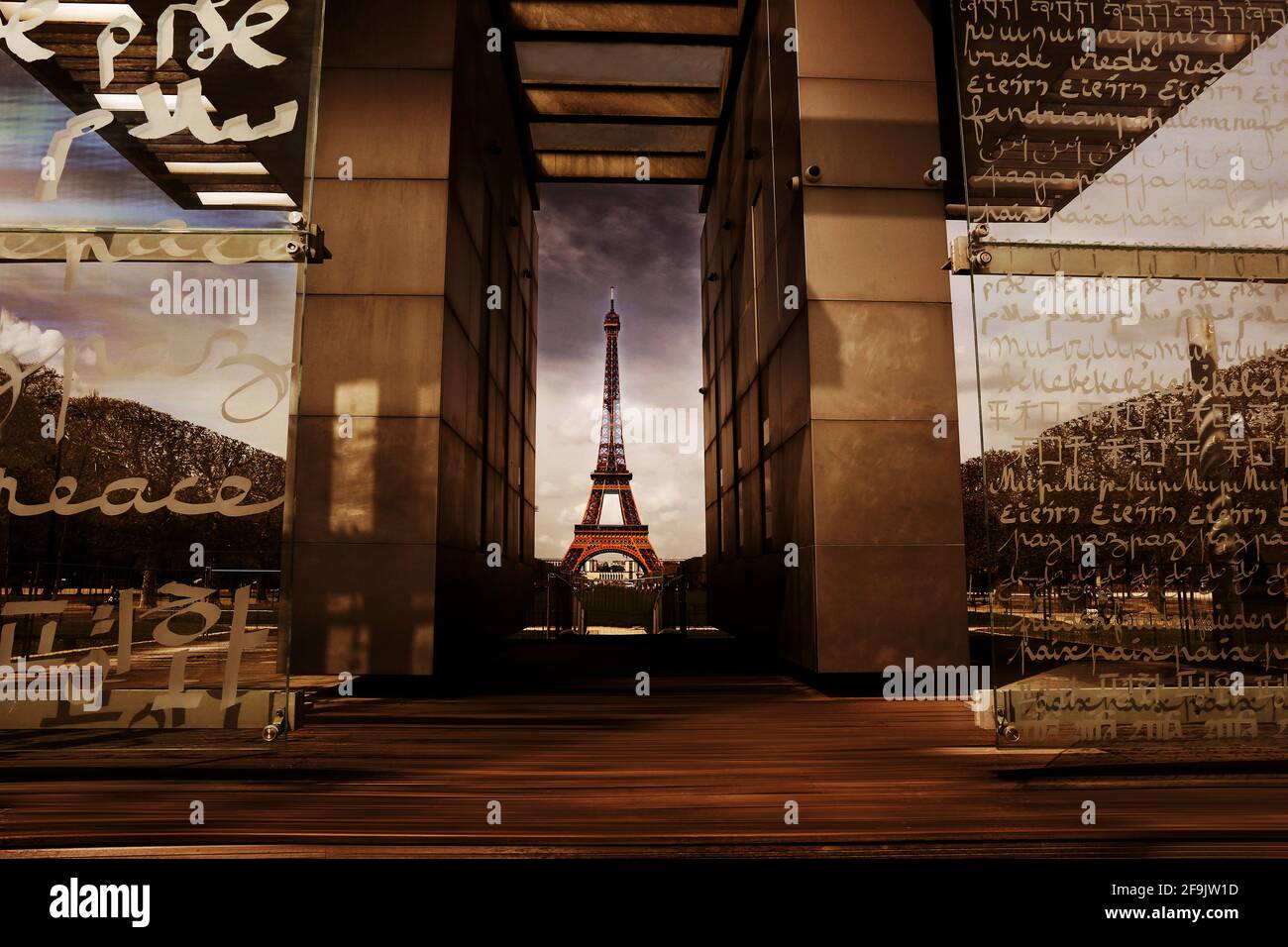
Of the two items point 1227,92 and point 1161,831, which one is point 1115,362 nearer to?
point 1227,92

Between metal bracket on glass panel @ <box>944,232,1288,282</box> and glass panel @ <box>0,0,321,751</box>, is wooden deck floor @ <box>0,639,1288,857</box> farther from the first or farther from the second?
metal bracket on glass panel @ <box>944,232,1288,282</box>

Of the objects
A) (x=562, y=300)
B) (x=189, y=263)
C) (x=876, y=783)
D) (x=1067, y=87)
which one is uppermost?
(x=562, y=300)

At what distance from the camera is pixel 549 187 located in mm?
13875

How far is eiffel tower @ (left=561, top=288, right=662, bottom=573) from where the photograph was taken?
100 ft

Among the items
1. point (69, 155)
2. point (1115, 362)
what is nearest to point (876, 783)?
point (1115, 362)

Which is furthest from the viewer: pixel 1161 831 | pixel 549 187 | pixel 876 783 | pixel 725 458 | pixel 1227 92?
pixel 549 187

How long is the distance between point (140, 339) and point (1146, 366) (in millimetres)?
5309

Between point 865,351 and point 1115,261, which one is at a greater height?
Answer: point 865,351

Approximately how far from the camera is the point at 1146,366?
3.57 metres

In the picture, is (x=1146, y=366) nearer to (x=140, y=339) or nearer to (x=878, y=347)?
(x=878, y=347)

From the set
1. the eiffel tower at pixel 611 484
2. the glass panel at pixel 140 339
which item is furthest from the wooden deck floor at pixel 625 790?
the eiffel tower at pixel 611 484

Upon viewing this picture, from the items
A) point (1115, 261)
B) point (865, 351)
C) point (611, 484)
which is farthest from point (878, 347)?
point (611, 484)

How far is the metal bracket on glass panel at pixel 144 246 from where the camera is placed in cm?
341

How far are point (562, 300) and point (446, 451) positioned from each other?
414 inches
